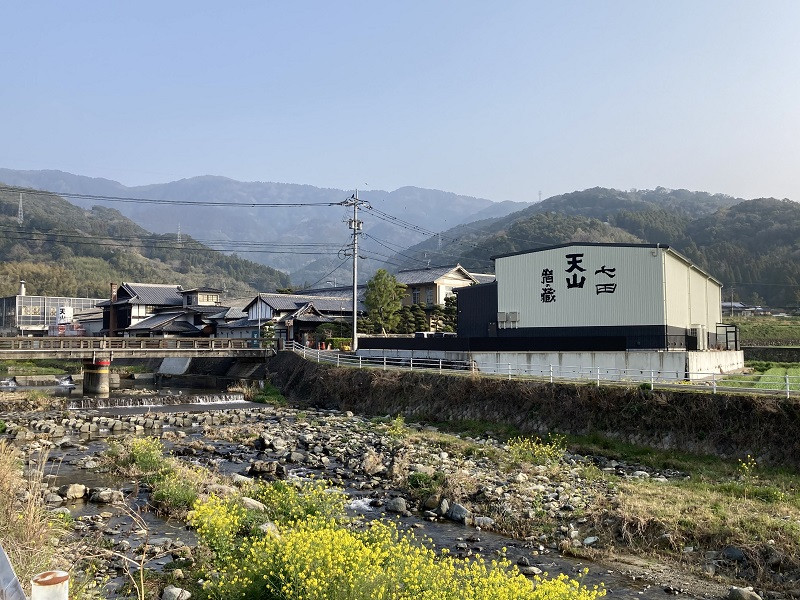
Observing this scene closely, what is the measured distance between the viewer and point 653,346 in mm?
29953

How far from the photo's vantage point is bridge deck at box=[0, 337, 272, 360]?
37.4 metres

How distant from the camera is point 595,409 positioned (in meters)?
22.4

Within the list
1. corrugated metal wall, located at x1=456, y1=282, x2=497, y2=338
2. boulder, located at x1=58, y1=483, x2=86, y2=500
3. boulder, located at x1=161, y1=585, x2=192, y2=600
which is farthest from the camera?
corrugated metal wall, located at x1=456, y1=282, x2=497, y2=338

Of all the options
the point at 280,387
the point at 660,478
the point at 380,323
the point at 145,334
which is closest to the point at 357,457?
the point at 660,478

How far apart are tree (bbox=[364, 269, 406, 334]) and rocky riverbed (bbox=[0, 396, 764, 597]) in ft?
75.8

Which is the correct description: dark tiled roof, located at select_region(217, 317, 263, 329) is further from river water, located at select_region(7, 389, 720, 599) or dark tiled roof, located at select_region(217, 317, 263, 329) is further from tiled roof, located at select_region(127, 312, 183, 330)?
river water, located at select_region(7, 389, 720, 599)

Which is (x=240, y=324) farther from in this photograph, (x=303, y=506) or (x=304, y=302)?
(x=303, y=506)

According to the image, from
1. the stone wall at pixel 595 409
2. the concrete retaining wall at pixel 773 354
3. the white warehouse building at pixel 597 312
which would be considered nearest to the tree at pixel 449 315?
the white warehouse building at pixel 597 312

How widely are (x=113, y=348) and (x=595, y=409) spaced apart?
34.0 m

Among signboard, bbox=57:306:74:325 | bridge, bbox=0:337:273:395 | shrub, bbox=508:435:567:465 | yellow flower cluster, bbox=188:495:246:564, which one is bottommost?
shrub, bbox=508:435:567:465

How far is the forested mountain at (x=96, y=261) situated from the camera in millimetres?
116062

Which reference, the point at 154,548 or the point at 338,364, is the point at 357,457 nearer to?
the point at 154,548

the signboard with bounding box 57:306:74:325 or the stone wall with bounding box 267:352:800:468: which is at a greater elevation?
the signboard with bounding box 57:306:74:325

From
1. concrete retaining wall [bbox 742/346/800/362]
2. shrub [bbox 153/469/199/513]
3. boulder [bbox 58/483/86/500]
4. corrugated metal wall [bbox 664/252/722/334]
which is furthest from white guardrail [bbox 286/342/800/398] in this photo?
concrete retaining wall [bbox 742/346/800/362]
